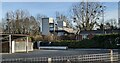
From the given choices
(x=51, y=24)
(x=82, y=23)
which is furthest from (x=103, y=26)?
(x=51, y=24)

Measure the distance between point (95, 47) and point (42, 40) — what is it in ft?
48.6

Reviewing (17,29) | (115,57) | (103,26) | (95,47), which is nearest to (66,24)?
(103,26)

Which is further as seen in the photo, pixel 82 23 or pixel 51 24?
pixel 51 24

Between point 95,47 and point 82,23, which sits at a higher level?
point 82,23

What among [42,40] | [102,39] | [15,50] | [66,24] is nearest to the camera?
[15,50]

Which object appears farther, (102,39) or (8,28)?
(8,28)

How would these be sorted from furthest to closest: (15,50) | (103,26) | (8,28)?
(103,26) → (8,28) → (15,50)

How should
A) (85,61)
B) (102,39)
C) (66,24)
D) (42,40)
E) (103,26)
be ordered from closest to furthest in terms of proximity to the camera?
(85,61)
(102,39)
(42,40)
(103,26)
(66,24)

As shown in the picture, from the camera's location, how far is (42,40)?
57.5 m

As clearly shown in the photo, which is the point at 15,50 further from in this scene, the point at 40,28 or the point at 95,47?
the point at 40,28

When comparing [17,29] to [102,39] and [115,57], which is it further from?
[115,57]

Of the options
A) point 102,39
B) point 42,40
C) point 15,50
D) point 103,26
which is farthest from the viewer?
point 103,26

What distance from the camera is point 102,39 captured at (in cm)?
4556

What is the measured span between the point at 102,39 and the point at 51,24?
112 feet
